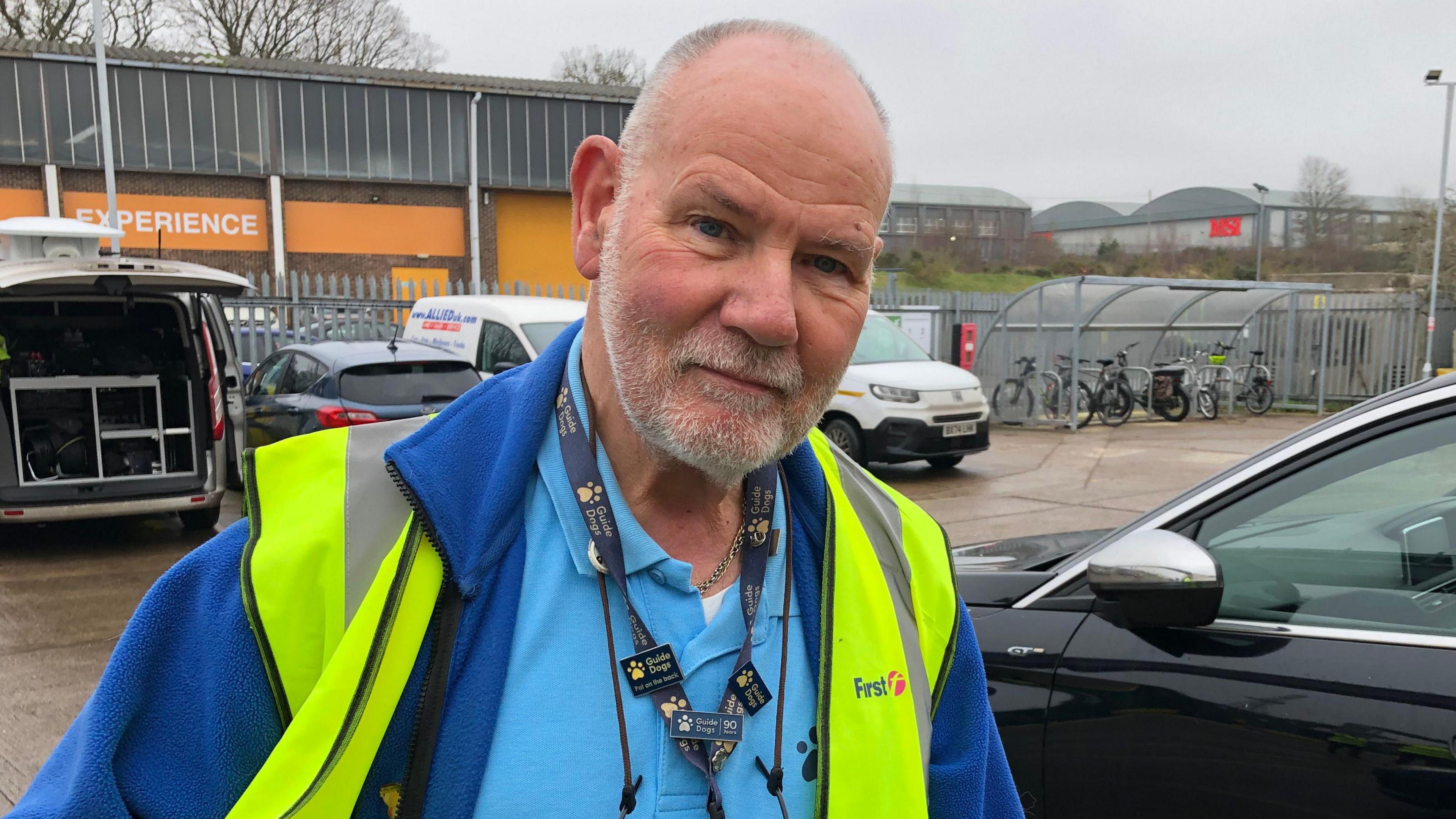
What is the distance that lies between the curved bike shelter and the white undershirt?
602 inches

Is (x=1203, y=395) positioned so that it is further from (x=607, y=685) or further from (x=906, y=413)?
(x=607, y=685)

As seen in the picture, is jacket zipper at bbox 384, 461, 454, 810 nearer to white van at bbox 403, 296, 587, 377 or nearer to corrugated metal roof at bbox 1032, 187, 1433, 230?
white van at bbox 403, 296, 587, 377

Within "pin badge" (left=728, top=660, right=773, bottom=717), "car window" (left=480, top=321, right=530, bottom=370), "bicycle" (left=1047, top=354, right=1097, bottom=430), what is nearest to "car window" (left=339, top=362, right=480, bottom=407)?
"car window" (left=480, top=321, right=530, bottom=370)

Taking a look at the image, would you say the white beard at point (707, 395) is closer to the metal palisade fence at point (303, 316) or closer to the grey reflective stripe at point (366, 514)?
the grey reflective stripe at point (366, 514)

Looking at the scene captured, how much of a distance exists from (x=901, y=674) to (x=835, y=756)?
16cm

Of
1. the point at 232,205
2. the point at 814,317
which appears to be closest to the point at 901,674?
the point at 814,317

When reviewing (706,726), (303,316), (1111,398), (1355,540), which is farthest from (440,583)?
(1111,398)

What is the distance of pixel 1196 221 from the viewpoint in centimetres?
4728

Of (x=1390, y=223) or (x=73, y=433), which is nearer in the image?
(x=73, y=433)

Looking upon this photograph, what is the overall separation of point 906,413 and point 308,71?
80.0 feet

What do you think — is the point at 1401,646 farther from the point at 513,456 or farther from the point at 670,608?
the point at 513,456

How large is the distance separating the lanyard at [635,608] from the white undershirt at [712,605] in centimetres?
2

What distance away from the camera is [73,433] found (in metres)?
8.16

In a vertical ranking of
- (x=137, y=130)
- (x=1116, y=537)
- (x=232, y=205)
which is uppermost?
(x=137, y=130)
